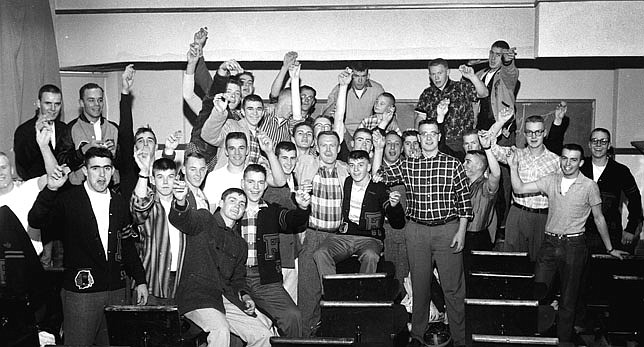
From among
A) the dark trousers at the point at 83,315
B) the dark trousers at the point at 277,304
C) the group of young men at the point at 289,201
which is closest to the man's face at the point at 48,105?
the group of young men at the point at 289,201

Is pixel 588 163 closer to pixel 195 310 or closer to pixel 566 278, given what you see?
pixel 566 278

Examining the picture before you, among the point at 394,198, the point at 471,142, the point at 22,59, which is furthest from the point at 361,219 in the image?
the point at 22,59

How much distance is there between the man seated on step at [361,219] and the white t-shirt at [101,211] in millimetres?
1461

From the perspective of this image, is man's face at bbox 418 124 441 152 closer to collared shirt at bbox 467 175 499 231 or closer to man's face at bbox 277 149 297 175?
collared shirt at bbox 467 175 499 231

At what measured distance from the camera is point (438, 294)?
540 cm

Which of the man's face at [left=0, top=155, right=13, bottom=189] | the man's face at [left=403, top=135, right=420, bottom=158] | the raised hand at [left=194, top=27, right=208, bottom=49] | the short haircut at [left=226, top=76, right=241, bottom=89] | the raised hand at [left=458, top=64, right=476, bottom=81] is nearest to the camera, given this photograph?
the man's face at [left=0, top=155, right=13, bottom=189]

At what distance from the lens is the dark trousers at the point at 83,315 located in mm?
4242

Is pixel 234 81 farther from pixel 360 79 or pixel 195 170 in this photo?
pixel 195 170

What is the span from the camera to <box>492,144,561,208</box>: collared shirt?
17.8 feet

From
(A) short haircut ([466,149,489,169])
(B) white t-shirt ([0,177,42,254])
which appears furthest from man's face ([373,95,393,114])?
(B) white t-shirt ([0,177,42,254])

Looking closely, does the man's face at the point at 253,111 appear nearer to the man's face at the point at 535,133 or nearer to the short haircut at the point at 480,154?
the short haircut at the point at 480,154

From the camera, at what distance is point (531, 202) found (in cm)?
544

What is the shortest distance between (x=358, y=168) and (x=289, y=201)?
0.55m

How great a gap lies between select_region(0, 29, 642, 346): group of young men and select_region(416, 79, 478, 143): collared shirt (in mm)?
12
